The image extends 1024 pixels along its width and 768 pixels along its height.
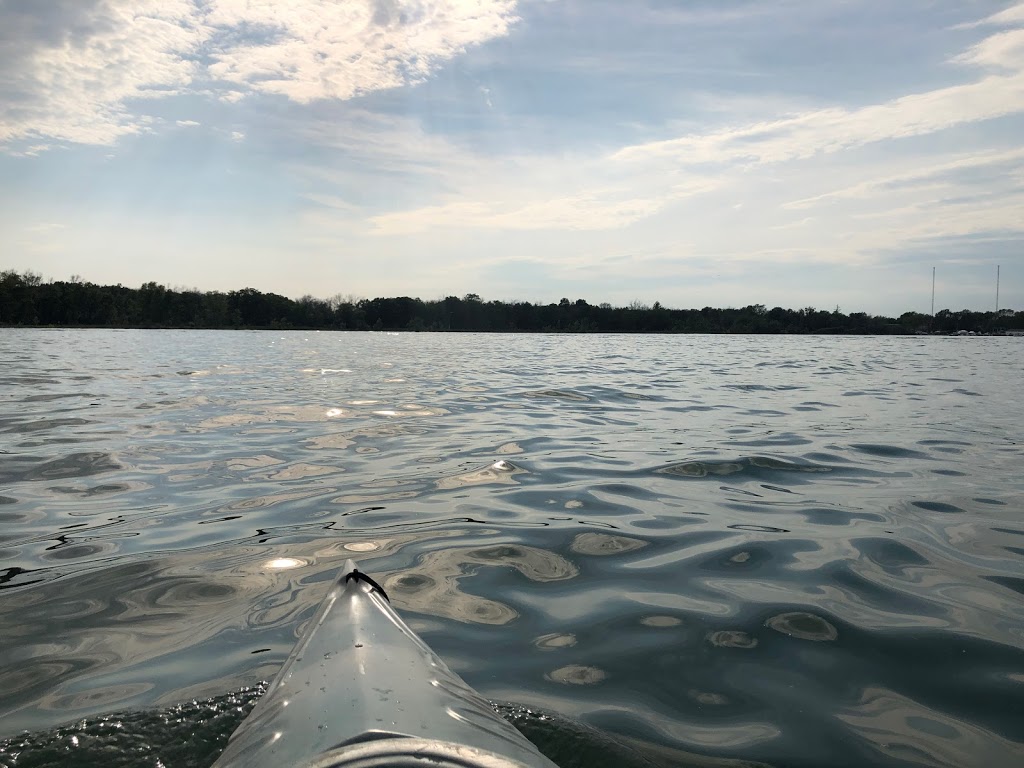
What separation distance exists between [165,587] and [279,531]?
101cm

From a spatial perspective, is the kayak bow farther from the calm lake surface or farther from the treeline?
the treeline

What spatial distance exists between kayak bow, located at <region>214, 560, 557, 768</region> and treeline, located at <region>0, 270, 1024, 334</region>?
101 meters

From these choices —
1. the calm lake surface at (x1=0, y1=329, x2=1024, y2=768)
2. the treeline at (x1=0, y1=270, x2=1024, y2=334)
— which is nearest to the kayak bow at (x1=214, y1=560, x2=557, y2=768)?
the calm lake surface at (x1=0, y1=329, x2=1024, y2=768)

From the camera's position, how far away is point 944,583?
3.55 m

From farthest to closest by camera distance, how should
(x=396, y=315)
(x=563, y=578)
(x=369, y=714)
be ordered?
(x=396, y=315)
(x=563, y=578)
(x=369, y=714)

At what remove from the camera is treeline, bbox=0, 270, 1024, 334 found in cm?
8956

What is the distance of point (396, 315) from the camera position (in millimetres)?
119312

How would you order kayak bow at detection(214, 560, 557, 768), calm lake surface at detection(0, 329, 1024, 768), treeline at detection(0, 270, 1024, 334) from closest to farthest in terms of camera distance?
kayak bow at detection(214, 560, 557, 768) < calm lake surface at detection(0, 329, 1024, 768) < treeline at detection(0, 270, 1024, 334)

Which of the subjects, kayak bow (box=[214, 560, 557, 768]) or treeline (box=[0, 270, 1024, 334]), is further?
treeline (box=[0, 270, 1024, 334])

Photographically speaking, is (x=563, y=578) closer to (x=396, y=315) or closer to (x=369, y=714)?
(x=369, y=714)

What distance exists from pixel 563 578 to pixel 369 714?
7.14ft

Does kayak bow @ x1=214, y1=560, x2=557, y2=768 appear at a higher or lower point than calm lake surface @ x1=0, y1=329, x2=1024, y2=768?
higher

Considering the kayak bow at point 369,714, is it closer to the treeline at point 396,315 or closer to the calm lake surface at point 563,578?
the calm lake surface at point 563,578

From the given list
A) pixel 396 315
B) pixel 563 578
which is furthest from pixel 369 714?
pixel 396 315
